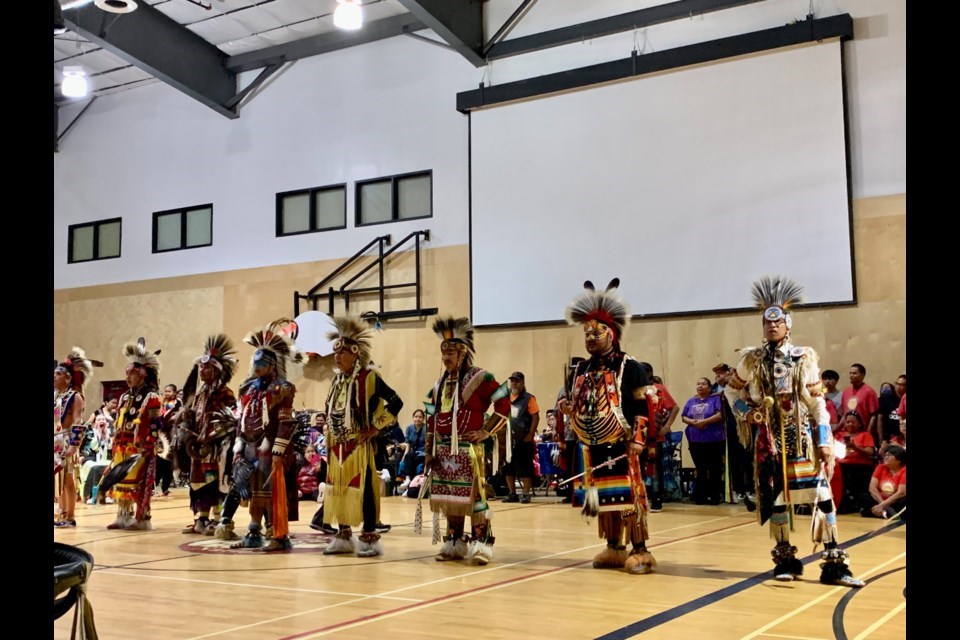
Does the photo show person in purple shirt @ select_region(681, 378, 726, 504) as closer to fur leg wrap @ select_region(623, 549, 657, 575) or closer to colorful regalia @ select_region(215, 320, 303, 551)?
fur leg wrap @ select_region(623, 549, 657, 575)

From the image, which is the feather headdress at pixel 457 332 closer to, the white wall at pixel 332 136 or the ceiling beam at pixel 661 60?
the white wall at pixel 332 136

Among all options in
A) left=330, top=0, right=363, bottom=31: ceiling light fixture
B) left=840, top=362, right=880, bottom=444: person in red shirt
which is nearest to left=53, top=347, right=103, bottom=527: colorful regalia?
left=330, top=0, right=363, bottom=31: ceiling light fixture

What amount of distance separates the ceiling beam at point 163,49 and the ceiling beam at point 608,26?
15.2ft

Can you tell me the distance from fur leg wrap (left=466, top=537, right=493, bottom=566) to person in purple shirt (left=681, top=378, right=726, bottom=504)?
14.1 ft

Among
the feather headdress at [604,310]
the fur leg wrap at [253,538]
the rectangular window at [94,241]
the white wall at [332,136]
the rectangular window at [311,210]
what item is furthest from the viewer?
the rectangular window at [94,241]

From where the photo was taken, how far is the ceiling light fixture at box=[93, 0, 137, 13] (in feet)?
34.7

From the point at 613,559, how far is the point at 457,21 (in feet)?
28.8

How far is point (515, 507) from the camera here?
1002 centimetres

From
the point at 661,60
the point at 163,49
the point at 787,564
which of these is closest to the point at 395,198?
the point at 163,49

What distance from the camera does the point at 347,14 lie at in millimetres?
10922

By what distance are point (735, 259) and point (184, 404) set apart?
6279 mm

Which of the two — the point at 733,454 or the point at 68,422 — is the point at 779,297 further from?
the point at 68,422

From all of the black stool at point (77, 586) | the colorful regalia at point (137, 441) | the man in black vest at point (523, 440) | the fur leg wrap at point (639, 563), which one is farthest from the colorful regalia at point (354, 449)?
the black stool at point (77, 586)

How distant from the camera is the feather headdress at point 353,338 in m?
6.59
